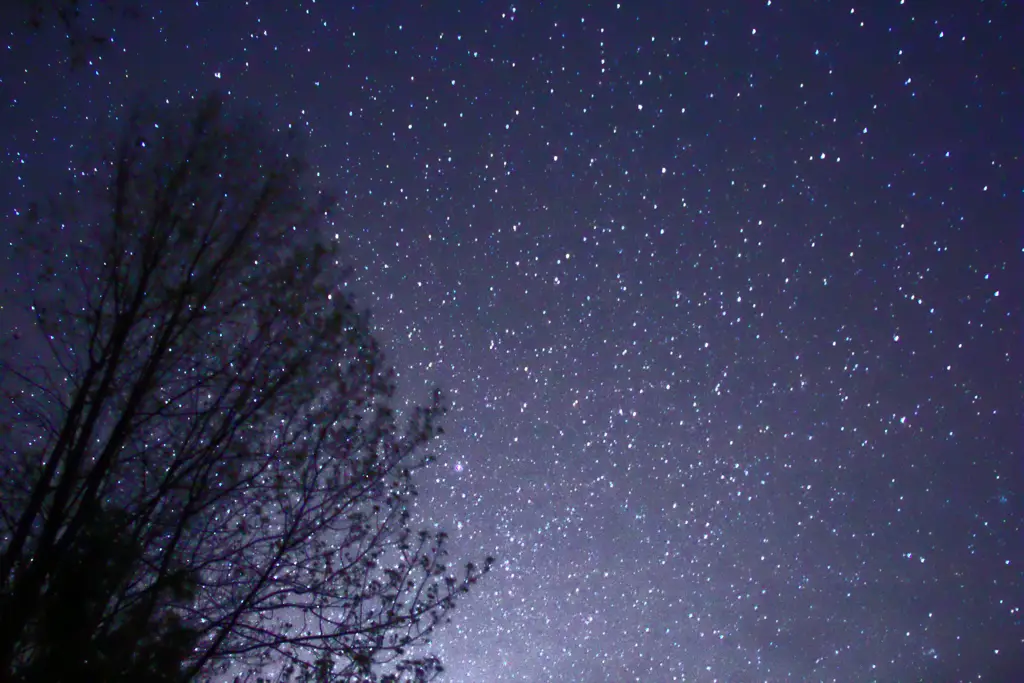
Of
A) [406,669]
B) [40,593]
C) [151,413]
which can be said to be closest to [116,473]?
[151,413]

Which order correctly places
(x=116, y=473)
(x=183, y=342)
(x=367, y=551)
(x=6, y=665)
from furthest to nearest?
(x=367, y=551), (x=183, y=342), (x=116, y=473), (x=6, y=665)

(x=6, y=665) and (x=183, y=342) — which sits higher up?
(x=183, y=342)

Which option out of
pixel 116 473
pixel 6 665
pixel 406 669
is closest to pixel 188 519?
pixel 116 473

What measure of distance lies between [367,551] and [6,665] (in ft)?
6.99

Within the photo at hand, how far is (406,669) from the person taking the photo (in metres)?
4.96

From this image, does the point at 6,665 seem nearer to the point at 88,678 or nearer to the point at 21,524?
the point at 88,678

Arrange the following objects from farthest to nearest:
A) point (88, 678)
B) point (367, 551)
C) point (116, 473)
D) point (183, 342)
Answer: point (367, 551) → point (183, 342) → point (116, 473) → point (88, 678)

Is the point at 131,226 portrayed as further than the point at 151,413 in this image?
Yes

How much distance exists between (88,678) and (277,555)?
121 cm

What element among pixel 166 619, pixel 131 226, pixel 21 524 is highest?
pixel 131 226

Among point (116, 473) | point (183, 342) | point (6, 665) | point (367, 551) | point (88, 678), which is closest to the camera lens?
point (6, 665)

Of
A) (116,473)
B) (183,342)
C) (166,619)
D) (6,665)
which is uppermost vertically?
(183,342)

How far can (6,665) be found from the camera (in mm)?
3732

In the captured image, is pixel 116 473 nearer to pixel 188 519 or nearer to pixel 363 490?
pixel 188 519
